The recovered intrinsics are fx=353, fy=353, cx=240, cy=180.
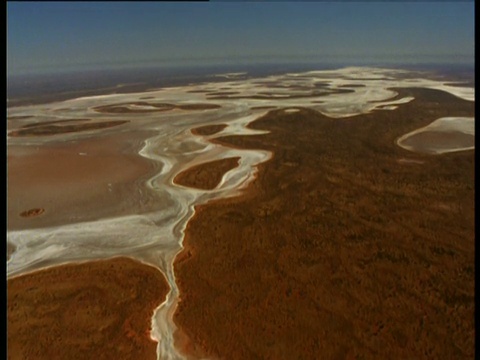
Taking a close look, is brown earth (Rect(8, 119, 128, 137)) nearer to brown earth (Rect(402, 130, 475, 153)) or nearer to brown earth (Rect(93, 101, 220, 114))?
brown earth (Rect(93, 101, 220, 114))

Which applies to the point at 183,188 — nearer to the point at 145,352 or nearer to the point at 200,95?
the point at 145,352

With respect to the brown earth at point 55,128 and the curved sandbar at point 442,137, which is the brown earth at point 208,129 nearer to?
the brown earth at point 55,128

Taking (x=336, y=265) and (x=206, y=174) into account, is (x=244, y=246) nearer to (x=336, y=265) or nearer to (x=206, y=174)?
(x=336, y=265)

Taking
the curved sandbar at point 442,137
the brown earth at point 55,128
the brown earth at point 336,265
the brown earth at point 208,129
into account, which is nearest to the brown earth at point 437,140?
the curved sandbar at point 442,137

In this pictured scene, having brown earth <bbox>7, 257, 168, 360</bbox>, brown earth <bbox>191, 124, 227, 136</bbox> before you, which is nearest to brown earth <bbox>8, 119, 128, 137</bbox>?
brown earth <bbox>191, 124, 227, 136</bbox>

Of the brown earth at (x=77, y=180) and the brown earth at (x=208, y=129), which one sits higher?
the brown earth at (x=208, y=129)

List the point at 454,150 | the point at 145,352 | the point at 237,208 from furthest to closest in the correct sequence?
the point at 454,150 → the point at 237,208 → the point at 145,352

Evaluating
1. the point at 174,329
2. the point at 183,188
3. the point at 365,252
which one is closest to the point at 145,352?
the point at 174,329
